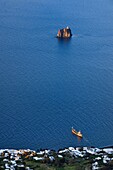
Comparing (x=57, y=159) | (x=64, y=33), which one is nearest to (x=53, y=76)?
(x=64, y=33)

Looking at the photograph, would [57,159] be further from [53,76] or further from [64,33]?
[64,33]

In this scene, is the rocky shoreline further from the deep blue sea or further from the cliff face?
the cliff face

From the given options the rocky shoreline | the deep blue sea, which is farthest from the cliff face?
the rocky shoreline

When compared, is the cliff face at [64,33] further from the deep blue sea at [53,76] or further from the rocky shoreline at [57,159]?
the rocky shoreline at [57,159]

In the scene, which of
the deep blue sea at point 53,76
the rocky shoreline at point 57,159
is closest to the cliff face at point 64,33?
the deep blue sea at point 53,76

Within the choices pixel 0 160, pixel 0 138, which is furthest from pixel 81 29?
pixel 0 160

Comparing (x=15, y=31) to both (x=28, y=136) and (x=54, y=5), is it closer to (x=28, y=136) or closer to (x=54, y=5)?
(x=54, y=5)

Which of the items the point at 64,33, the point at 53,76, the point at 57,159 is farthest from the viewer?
the point at 64,33
